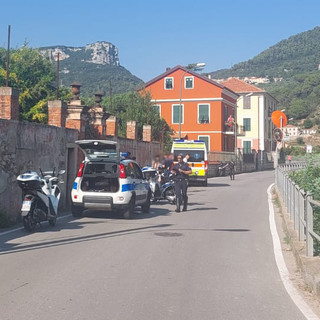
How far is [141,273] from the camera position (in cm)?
778

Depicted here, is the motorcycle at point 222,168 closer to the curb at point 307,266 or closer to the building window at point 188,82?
the building window at point 188,82

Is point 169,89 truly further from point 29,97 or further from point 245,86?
point 29,97

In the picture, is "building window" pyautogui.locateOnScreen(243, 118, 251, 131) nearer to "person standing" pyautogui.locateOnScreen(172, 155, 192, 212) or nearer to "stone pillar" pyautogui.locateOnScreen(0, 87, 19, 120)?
"person standing" pyautogui.locateOnScreen(172, 155, 192, 212)

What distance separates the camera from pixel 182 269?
8.12 meters

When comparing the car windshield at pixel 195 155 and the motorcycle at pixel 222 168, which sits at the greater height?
the car windshield at pixel 195 155

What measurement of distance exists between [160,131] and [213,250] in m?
29.3

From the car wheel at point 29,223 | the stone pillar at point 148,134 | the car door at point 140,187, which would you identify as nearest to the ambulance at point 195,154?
→ the stone pillar at point 148,134

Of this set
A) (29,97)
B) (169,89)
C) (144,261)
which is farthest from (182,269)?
(169,89)

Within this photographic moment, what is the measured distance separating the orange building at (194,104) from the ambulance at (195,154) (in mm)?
27012

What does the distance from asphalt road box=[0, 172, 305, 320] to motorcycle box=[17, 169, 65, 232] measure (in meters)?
0.33

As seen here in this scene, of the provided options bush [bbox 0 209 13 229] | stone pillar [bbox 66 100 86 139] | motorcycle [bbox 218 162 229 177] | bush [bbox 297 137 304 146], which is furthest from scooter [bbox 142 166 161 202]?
bush [bbox 297 137 304 146]

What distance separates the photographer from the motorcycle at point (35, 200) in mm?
11531

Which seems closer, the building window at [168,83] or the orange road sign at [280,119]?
the orange road sign at [280,119]

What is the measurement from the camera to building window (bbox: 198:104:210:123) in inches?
2295
